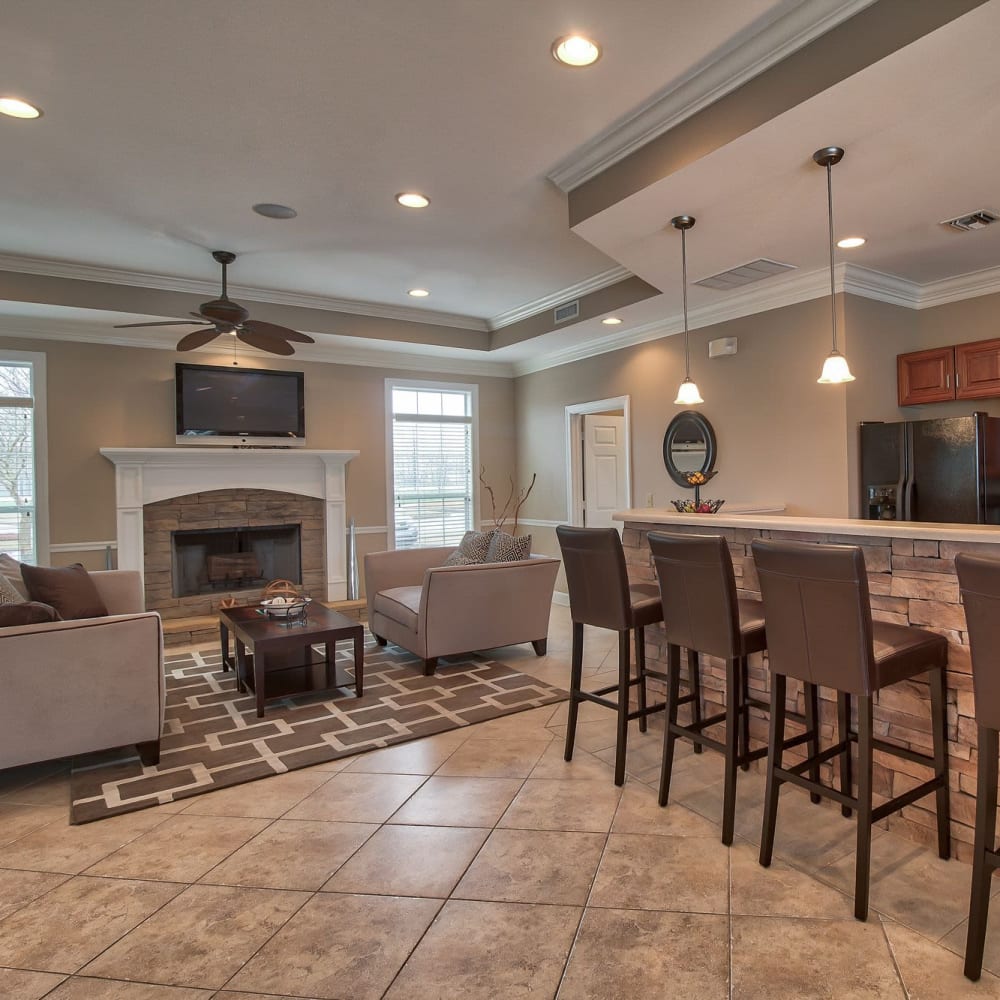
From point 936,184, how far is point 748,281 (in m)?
1.46

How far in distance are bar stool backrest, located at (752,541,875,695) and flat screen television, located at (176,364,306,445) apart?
4957mm

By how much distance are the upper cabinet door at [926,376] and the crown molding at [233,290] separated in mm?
3695

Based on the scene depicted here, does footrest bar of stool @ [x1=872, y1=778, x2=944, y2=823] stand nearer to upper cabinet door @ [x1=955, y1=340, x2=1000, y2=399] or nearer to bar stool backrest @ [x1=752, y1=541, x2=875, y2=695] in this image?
bar stool backrest @ [x1=752, y1=541, x2=875, y2=695]

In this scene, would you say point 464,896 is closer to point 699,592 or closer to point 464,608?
point 699,592

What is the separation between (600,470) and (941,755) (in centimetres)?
460

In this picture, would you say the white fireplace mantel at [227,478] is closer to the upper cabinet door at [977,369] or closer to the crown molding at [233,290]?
the crown molding at [233,290]

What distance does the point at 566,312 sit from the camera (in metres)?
5.68

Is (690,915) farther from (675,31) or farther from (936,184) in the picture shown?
(936,184)

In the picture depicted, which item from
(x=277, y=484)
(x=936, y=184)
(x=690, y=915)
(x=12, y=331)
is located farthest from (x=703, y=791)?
(x=12, y=331)

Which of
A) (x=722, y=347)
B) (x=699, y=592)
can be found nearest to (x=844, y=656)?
(x=699, y=592)

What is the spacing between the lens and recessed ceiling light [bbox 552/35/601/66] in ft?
7.73

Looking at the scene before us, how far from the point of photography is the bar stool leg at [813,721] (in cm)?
251

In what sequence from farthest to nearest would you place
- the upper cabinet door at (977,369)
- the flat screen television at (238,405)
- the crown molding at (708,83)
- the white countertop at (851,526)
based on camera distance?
the flat screen television at (238,405) < the upper cabinet door at (977,369) < the crown molding at (708,83) < the white countertop at (851,526)

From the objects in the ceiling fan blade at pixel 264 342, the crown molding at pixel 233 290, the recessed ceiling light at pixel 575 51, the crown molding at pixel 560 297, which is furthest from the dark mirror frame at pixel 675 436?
the recessed ceiling light at pixel 575 51
